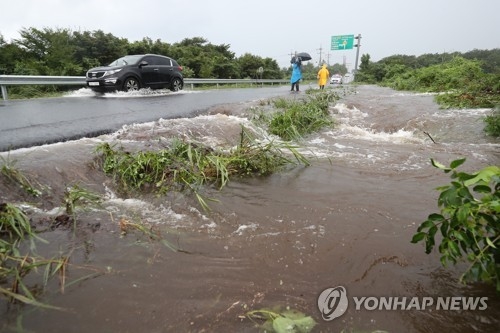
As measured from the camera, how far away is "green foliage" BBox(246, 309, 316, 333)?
1.70 m

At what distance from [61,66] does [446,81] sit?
20360mm

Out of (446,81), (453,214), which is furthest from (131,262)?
(446,81)

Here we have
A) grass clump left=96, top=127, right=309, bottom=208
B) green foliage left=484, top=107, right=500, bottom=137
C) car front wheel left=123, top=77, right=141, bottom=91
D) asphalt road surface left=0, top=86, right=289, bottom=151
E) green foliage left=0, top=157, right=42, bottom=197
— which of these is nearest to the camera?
green foliage left=0, top=157, right=42, bottom=197

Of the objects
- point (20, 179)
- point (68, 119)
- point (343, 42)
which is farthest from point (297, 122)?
point (343, 42)

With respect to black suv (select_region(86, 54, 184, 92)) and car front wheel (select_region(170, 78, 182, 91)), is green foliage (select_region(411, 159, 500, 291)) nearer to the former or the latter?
black suv (select_region(86, 54, 184, 92))

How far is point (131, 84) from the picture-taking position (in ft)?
37.2

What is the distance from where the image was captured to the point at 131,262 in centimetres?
231

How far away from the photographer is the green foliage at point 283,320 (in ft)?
5.59

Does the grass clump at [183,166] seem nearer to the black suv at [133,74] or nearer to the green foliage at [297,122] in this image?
the green foliage at [297,122]

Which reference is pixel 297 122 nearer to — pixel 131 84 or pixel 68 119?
pixel 68 119

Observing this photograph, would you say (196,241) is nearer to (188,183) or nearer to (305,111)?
(188,183)

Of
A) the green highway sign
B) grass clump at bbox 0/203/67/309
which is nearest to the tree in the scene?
grass clump at bbox 0/203/67/309

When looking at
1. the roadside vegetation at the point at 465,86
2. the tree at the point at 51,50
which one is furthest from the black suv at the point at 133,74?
the roadside vegetation at the point at 465,86

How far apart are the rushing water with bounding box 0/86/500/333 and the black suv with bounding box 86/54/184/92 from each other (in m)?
6.98
